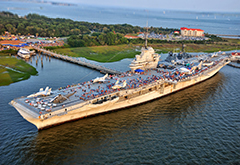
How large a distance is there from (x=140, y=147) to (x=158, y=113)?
13.8 m

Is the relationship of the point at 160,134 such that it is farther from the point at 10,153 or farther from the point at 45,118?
the point at 10,153

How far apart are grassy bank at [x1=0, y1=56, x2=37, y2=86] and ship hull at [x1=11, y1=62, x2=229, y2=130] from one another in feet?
83.8

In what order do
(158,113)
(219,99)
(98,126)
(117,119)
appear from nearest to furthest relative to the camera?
(98,126)
(117,119)
(158,113)
(219,99)

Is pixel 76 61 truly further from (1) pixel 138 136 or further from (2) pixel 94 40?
(1) pixel 138 136

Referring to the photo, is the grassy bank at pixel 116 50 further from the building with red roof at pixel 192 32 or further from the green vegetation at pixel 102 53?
the building with red roof at pixel 192 32

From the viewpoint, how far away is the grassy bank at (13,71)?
62.7 m

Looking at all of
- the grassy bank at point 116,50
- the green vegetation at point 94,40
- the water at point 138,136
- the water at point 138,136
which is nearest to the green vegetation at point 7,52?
the grassy bank at point 116,50

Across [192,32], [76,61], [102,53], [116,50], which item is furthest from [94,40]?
[192,32]

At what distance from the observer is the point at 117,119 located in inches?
1737

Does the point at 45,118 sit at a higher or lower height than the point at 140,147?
higher

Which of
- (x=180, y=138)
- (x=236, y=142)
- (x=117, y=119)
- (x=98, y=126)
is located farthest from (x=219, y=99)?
(x=98, y=126)

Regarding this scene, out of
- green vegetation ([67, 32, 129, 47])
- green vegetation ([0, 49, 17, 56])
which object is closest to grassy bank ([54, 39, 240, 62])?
green vegetation ([67, 32, 129, 47])

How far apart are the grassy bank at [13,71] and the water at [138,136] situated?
25.6 ft

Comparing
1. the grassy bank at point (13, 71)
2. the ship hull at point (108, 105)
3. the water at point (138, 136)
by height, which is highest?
the grassy bank at point (13, 71)
